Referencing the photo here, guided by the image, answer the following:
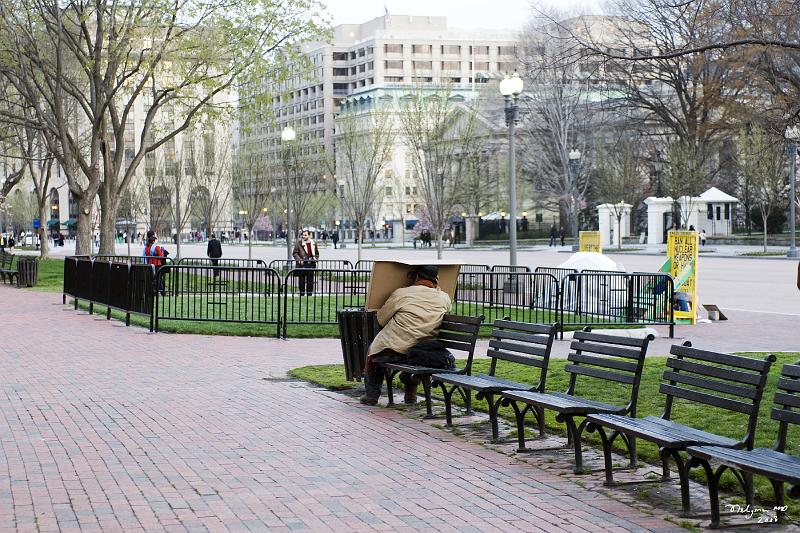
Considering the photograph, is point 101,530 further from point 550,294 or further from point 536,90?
point 536,90

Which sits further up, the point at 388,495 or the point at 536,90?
the point at 536,90

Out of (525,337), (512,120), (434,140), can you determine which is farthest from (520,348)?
(434,140)

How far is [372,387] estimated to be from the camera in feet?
38.0

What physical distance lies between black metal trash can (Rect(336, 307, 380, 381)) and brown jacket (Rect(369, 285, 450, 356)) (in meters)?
1.04

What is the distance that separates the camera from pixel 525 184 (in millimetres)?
86438

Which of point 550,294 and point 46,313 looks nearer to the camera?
point 550,294

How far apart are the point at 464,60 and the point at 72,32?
138961mm

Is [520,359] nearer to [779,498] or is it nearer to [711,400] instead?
[711,400]

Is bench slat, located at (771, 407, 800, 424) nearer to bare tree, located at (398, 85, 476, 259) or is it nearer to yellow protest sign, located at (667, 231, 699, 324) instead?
yellow protest sign, located at (667, 231, 699, 324)

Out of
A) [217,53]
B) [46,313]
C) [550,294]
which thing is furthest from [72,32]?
[550,294]

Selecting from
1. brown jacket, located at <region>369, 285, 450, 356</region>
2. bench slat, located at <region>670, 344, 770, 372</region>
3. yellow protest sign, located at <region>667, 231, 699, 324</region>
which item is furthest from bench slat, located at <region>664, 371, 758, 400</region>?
yellow protest sign, located at <region>667, 231, 699, 324</region>

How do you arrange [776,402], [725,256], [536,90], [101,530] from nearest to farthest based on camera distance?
[101,530], [776,402], [725,256], [536,90]

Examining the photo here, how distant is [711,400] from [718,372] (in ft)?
0.64

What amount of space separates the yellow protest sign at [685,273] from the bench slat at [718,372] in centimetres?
1462
